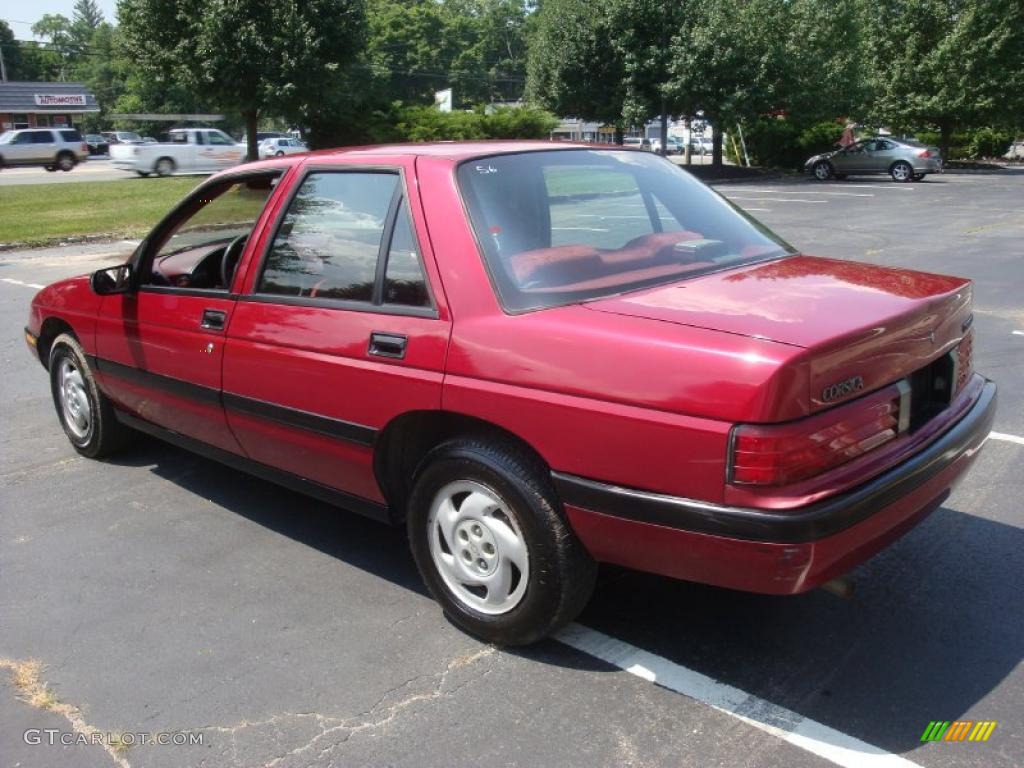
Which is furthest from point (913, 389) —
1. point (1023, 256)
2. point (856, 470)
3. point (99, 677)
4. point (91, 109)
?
point (91, 109)

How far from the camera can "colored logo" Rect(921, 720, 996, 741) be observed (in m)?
2.65

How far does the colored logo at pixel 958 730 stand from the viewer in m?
2.65

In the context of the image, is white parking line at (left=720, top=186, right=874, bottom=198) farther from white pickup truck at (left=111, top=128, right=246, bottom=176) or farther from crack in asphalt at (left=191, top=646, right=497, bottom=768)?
crack in asphalt at (left=191, top=646, right=497, bottom=768)

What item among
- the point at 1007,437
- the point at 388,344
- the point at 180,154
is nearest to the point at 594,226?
the point at 388,344

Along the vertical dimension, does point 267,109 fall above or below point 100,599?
above

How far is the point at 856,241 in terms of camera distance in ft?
48.7

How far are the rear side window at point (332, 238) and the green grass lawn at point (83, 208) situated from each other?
36.1 ft

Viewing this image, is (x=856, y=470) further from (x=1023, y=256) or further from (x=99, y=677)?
(x=1023, y=256)

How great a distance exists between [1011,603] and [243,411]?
3.11 meters

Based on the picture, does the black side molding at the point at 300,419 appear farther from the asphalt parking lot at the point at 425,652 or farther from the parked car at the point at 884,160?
the parked car at the point at 884,160

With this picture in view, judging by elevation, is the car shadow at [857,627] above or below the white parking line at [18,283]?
below

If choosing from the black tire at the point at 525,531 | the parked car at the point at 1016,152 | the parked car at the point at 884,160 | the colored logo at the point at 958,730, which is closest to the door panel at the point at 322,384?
the black tire at the point at 525,531

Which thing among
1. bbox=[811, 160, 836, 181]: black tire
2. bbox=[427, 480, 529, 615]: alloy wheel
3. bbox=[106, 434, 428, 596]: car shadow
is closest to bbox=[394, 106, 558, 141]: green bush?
bbox=[811, 160, 836, 181]: black tire

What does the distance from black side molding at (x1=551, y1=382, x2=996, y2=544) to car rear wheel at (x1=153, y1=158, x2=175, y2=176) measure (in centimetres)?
3619
